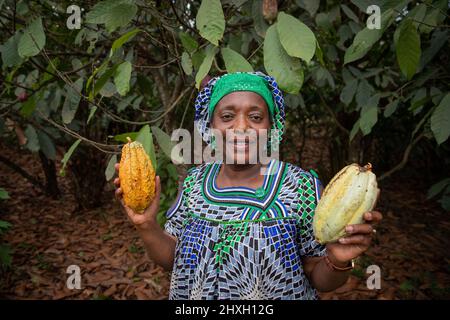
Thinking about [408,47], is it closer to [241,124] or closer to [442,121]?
[442,121]

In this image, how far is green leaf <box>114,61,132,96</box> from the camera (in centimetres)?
105

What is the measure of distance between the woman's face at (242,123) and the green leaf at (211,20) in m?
0.17

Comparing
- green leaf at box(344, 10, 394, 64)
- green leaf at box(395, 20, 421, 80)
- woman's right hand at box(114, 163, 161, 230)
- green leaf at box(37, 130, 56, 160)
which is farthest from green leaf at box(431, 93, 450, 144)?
green leaf at box(37, 130, 56, 160)

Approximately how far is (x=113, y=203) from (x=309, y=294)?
2586 millimetres

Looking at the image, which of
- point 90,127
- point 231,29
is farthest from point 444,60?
point 90,127

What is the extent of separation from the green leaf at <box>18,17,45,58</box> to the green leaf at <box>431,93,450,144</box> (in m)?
1.19

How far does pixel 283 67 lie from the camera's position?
83 centimetres

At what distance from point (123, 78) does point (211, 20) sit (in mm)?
336

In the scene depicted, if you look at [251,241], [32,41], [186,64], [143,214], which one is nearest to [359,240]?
[251,241]

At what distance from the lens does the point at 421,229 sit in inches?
109

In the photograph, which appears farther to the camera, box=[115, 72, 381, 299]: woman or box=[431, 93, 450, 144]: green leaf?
box=[431, 93, 450, 144]: green leaf

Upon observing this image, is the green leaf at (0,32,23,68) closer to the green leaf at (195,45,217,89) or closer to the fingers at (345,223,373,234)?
the green leaf at (195,45,217,89)

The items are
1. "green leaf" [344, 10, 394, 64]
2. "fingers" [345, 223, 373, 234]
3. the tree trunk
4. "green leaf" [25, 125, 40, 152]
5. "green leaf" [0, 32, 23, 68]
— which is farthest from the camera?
the tree trunk

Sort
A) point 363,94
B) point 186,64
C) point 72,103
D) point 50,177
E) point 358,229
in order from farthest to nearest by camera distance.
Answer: point 50,177, point 363,94, point 72,103, point 186,64, point 358,229
